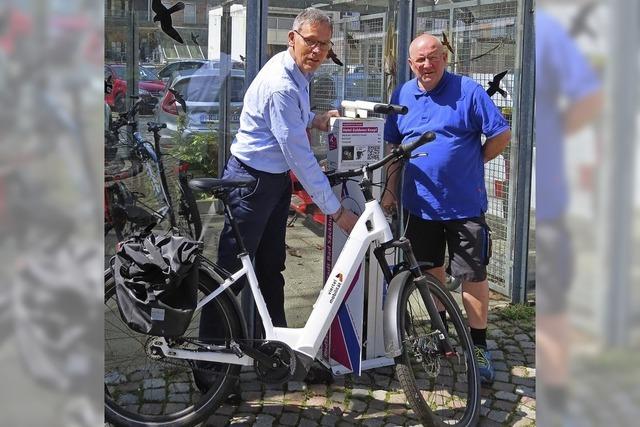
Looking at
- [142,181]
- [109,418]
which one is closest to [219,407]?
[109,418]

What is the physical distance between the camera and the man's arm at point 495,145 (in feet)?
12.5

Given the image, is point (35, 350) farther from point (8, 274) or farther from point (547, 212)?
point (547, 212)

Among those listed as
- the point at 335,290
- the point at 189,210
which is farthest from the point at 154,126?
the point at 335,290

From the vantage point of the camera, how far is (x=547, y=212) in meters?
1.15

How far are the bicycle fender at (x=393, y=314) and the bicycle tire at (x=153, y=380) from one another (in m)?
0.68

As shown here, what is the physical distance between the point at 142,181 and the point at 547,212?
3.42 m

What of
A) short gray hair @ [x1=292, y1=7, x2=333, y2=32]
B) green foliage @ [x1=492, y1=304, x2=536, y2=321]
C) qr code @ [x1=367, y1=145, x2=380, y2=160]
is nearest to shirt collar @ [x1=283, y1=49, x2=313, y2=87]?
short gray hair @ [x1=292, y1=7, x2=333, y2=32]

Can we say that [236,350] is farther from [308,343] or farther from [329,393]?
[329,393]

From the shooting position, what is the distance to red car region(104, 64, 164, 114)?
3.97 m

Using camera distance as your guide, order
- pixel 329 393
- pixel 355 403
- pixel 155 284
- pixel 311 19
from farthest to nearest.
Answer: pixel 329 393
pixel 355 403
pixel 311 19
pixel 155 284

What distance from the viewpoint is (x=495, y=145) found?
12.6ft

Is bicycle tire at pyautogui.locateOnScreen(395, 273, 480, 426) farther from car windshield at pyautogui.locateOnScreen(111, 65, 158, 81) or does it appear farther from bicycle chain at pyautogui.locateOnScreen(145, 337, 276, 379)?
car windshield at pyautogui.locateOnScreen(111, 65, 158, 81)

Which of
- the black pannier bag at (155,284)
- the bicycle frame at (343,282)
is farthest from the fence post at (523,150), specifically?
the black pannier bag at (155,284)

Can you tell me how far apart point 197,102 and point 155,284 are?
4.65 feet
